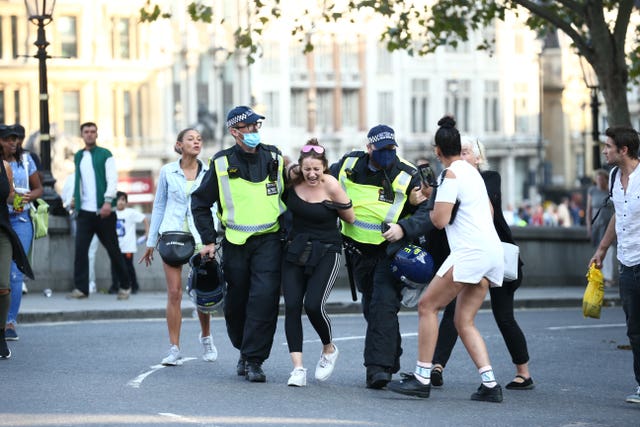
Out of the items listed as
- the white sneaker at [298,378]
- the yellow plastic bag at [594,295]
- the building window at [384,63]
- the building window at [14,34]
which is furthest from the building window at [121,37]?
the white sneaker at [298,378]

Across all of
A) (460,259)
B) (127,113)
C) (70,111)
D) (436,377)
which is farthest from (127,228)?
(127,113)

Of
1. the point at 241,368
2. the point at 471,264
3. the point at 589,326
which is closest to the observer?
the point at 471,264

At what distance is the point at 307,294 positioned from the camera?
12086mm

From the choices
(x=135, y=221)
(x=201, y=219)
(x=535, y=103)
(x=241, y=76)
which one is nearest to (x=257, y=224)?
(x=201, y=219)

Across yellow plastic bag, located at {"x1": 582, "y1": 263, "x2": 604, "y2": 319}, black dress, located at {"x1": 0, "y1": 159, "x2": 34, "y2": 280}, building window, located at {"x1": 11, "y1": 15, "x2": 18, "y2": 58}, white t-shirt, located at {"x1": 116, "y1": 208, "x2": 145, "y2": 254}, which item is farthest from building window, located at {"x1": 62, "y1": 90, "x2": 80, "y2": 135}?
yellow plastic bag, located at {"x1": 582, "y1": 263, "x2": 604, "y2": 319}

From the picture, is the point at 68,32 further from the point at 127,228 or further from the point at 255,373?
the point at 255,373

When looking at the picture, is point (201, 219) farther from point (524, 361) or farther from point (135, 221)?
point (135, 221)

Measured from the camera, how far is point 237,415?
10.3 metres

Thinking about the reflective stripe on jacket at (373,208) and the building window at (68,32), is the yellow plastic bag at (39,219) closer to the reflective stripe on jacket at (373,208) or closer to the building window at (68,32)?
the reflective stripe on jacket at (373,208)

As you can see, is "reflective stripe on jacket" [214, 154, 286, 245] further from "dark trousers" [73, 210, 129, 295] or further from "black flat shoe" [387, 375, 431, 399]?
"dark trousers" [73, 210, 129, 295]

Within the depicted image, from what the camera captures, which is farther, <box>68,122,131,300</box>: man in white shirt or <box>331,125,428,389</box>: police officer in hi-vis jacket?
<box>68,122,131,300</box>: man in white shirt

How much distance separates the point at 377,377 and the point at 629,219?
201 cm

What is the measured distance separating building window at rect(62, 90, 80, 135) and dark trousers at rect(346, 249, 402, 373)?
5886 centimetres

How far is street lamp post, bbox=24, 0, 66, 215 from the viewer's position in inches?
884
